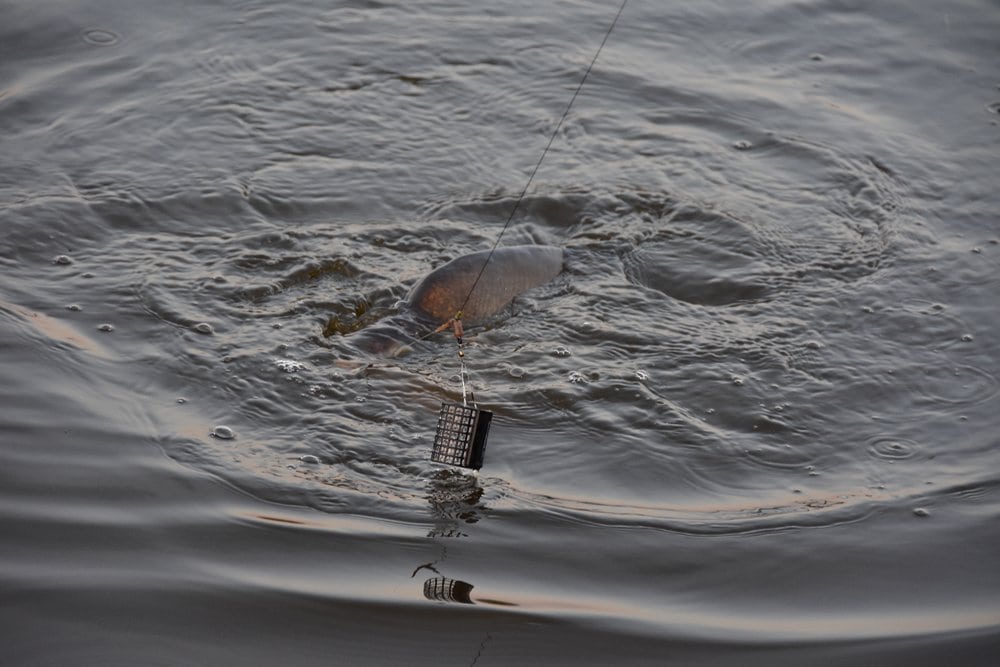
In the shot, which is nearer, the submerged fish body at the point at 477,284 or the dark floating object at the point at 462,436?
the dark floating object at the point at 462,436

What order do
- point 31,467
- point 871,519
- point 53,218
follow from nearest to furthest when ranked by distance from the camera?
point 31,467 → point 871,519 → point 53,218

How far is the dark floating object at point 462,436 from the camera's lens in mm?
4188

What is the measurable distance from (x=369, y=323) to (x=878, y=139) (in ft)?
13.0

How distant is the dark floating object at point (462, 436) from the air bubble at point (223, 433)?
0.86m

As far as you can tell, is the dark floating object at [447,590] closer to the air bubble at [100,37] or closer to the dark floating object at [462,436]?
the dark floating object at [462,436]

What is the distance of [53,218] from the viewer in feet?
20.0

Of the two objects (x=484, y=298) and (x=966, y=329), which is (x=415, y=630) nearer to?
(x=484, y=298)

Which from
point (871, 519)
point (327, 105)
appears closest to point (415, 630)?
point (871, 519)

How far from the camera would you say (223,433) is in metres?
4.59

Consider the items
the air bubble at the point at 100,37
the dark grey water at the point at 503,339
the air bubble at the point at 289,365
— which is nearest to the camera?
the dark grey water at the point at 503,339

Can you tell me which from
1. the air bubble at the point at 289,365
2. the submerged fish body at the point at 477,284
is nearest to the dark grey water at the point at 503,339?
the air bubble at the point at 289,365

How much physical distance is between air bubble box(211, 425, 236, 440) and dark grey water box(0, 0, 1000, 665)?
5 cm

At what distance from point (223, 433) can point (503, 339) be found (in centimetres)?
154

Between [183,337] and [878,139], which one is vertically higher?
[878,139]
